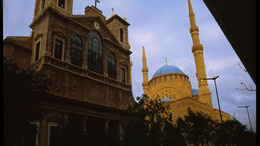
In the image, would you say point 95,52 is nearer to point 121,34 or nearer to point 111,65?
point 111,65

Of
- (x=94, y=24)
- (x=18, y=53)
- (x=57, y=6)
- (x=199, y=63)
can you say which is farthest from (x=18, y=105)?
(x=199, y=63)

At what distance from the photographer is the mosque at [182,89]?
38062 mm

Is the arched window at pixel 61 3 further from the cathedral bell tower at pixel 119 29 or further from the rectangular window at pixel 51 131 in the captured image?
the rectangular window at pixel 51 131

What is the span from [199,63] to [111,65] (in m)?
31.4

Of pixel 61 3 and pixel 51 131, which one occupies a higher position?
pixel 61 3

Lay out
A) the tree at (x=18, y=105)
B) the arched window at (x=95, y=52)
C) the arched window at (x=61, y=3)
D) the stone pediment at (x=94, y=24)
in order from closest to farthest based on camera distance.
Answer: the tree at (x=18, y=105), the stone pediment at (x=94, y=24), the arched window at (x=61, y=3), the arched window at (x=95, y=52)

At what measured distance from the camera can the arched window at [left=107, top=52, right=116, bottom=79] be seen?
23.9m

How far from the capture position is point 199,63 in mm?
49125

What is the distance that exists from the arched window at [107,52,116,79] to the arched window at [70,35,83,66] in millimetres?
4078

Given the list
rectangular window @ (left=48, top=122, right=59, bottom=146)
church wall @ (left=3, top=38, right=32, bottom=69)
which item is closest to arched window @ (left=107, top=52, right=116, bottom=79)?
church wall @ (left=3, top=38, right=32, bottom=69)

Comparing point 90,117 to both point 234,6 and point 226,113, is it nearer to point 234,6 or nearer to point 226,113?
point 234,6

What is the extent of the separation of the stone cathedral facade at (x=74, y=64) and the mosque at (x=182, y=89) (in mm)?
16115

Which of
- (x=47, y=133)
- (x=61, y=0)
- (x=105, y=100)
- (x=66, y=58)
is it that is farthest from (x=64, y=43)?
(x=47, y=133)

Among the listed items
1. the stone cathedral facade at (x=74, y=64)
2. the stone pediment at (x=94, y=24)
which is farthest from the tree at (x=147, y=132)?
the stone pediment at (x=94, y=24)
